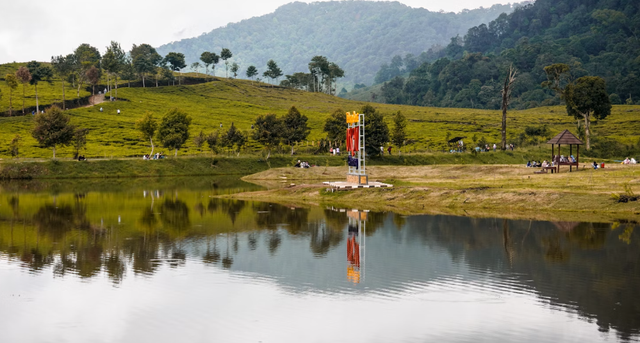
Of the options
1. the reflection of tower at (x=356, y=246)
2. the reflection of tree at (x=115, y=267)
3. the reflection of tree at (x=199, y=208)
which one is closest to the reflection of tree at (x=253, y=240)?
the reflection of tower at (x=356, y=246)

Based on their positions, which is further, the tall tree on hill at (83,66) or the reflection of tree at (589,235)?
the tall tree on hill at (83,66)

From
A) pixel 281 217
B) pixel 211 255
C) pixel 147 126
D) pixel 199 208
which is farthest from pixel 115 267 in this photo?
pixel 147 126

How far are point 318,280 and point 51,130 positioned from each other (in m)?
74.6

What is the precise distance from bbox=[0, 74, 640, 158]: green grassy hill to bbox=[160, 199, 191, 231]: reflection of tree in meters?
48.7

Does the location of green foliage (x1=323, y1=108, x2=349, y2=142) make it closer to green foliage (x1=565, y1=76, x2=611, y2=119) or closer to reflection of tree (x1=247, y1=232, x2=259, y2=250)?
green foliage (x1=565, y1=76, x2=611, y2=119)

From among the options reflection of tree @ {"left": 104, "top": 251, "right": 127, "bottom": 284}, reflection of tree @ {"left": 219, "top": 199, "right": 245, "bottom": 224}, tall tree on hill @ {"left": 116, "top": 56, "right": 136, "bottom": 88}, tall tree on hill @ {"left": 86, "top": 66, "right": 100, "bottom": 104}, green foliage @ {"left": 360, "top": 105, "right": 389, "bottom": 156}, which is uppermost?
tall tree on hill @ {"left": 116, "top": 56, "right": 136, "bottom": 88}

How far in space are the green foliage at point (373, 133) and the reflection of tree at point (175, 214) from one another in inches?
1669

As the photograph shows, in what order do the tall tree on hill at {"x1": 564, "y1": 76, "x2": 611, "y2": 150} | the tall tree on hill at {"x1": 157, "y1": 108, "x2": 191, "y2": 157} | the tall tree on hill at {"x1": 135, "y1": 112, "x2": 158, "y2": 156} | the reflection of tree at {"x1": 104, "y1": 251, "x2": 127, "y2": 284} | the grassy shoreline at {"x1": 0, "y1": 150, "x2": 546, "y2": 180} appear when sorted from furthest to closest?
the tall tree on hill at {"x1": 564, "y1": 76, "x2": 611, "y2": 150}
the tall tree on hill at {"x1": 135, "y1": 112, "x2": 158, "y2": 156}
the tall tree on hill at {"x1": 157, "y1": 108, "x2": 191, "y2": 157}
the grassy shoreline at {"x1": 0, "y1": 150, "x2": 546, "y2": 180}
the reflection of tree at {"x1": 104, "y1": 251, "x2": 127, "y2": 284}

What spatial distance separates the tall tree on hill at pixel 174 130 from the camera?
93.3 meters

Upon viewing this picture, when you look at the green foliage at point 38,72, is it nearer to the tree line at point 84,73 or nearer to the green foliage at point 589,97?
the tree line at point 84,73

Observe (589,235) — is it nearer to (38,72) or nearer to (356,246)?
(356,246)

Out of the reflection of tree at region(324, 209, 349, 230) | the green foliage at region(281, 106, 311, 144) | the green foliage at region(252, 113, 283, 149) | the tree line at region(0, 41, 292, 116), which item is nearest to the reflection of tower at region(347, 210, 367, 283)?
the reflection of tree at region(324, 209, 349, 230)

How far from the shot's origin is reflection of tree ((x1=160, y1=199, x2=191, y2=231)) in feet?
134

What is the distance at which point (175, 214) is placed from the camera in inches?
1838
